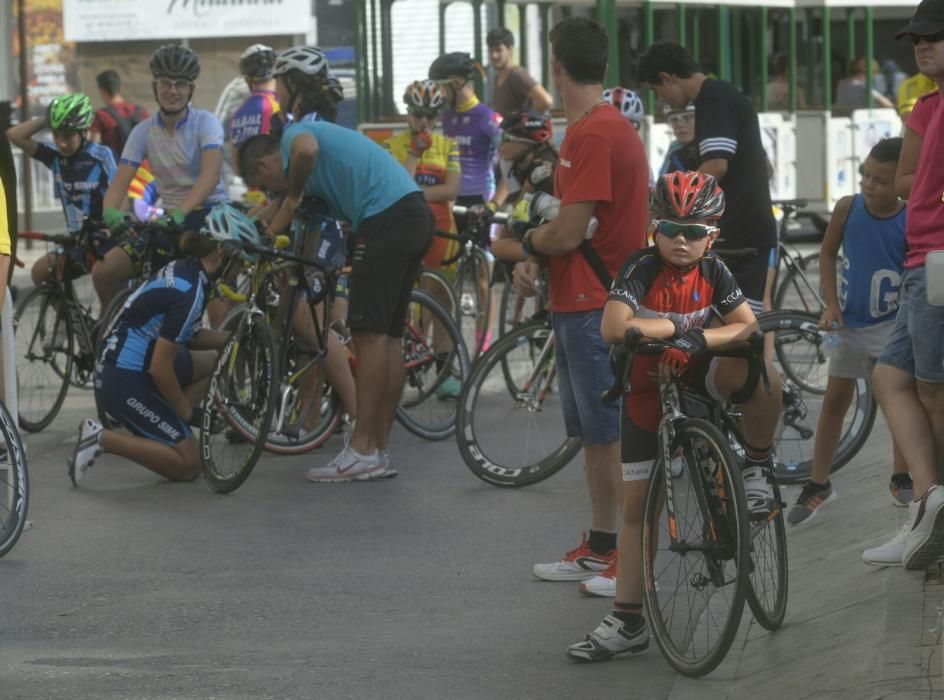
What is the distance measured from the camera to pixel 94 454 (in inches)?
355

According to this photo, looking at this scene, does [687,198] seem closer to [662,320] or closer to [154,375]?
[662,320]

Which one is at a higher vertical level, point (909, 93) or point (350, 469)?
point (909, 93)

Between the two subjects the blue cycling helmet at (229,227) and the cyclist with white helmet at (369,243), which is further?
the blue cycling helmet at (229,227)

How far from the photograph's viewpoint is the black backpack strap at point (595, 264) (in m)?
7.03

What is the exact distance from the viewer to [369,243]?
9133 millimetres

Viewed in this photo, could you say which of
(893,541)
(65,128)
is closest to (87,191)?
(65,128)

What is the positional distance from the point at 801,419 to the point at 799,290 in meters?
3.00

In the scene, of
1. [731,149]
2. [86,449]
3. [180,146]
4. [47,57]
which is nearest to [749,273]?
[731,149]

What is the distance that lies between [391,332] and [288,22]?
3196cm

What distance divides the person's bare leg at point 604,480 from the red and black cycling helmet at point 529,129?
3673mm

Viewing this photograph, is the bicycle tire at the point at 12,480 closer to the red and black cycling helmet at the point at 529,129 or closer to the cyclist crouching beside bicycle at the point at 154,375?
the cyclist crouching beside bicycle at the point at 154,375

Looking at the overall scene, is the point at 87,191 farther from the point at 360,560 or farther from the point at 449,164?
the point at 360,560

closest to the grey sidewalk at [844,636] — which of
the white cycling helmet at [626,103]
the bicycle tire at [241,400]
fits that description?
the bicycle tire at [241,400]

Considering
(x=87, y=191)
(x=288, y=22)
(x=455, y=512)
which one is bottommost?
(x=455, y=512)
